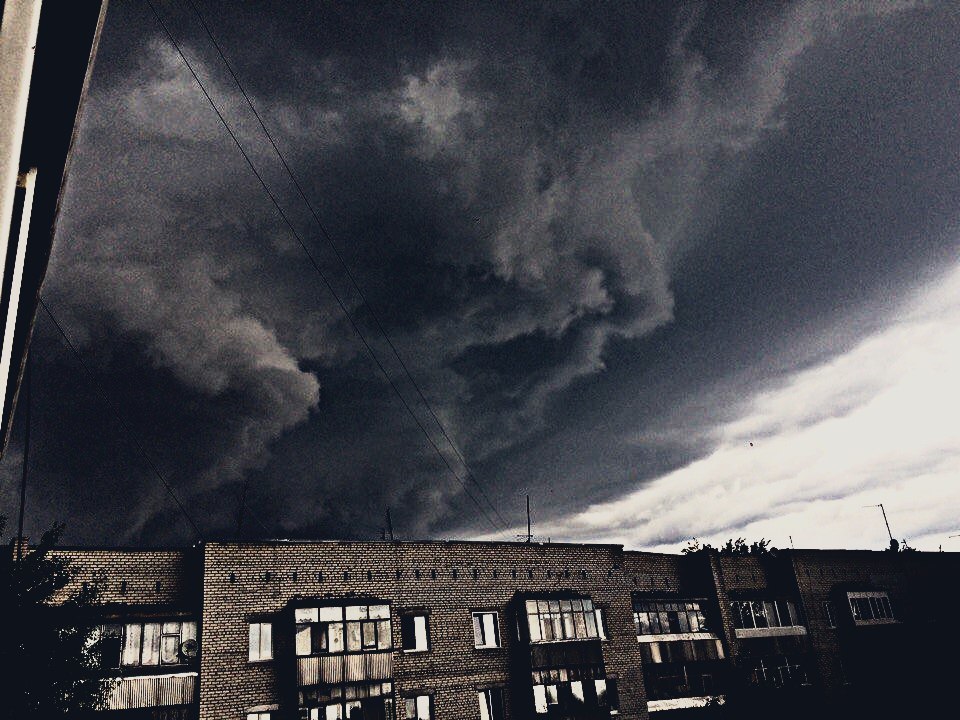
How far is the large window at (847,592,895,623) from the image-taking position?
47.2m

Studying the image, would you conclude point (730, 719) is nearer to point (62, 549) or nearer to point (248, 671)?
point (248, 671)

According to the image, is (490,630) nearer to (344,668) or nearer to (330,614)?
(344,668)

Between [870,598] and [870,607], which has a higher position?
[870,598]

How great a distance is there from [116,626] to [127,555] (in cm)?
294

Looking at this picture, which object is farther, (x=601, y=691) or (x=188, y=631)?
(x=601, y=691)

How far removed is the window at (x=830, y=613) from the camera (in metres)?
46.2

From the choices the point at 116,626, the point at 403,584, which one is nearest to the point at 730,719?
the point at 403,584

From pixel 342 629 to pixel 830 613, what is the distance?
39.5 meters

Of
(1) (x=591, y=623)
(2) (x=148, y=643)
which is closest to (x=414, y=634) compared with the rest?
(1) (x=591, y=623)

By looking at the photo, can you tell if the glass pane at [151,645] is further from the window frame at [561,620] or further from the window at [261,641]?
the window frame at [561,620]

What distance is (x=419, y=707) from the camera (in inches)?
1169

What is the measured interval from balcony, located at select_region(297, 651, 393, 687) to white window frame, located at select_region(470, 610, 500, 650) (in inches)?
237

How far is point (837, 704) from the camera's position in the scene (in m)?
43.0

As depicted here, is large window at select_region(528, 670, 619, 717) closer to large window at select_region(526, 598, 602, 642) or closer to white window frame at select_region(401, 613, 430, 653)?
large window at select_region(526, 598, 602, 642)
